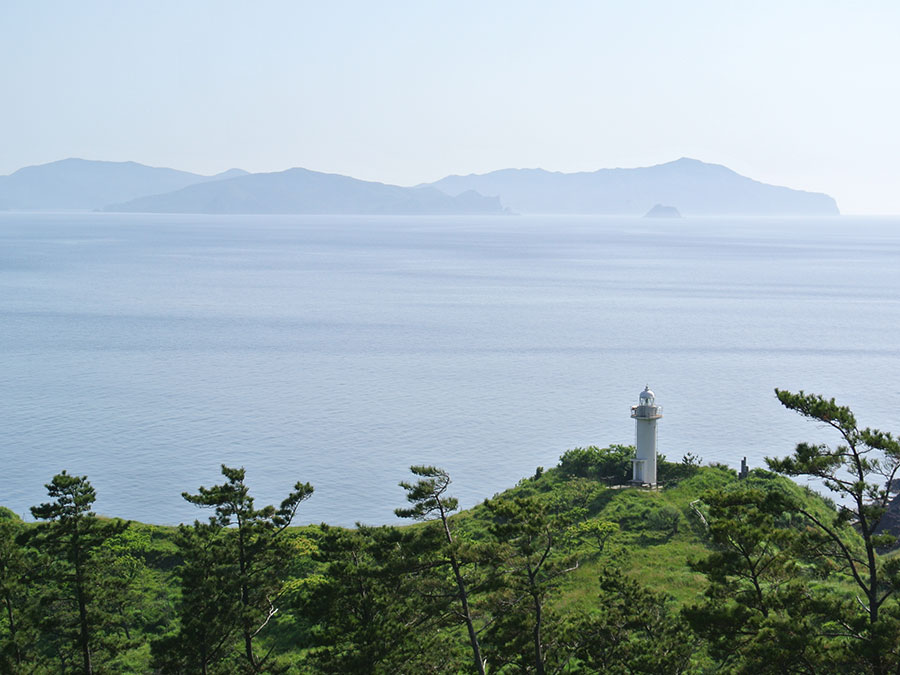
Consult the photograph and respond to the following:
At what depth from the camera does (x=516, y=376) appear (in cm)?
7725

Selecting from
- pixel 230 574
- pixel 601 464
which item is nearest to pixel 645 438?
pixel 601 464

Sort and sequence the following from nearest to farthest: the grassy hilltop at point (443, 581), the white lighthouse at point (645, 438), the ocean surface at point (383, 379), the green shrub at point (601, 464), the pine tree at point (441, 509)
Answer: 1. the pine tree at point (441, 509)
2. the grassy hilltop at point (443, 581)
3. the white lighthouse at point (645, 438)
4. the green shrub at point (601, 464)
5. the ocean surface at point (383, 379)

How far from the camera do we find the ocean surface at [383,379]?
176 feet

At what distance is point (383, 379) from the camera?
248 feet

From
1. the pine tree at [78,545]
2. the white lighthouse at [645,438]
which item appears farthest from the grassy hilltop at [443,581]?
the white lighthouse at [645,438]

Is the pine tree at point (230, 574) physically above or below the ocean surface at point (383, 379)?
above

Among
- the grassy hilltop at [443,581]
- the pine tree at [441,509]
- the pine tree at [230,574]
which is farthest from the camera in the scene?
the pine tree at [230,574]

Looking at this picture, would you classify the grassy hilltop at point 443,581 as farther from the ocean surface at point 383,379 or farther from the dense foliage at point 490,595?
the ocean surface at point 383,379

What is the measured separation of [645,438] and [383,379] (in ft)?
130

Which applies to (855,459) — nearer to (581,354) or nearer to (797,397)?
(797,397)

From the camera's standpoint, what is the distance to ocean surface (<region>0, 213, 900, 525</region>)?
53.6 metres

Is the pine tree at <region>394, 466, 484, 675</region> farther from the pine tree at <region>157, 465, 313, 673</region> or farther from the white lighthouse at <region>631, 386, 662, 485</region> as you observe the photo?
the white lighthouse at <region>631, 386, 662, 485</region>

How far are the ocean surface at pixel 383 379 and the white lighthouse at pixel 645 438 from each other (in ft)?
38.1

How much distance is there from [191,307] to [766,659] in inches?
4221
